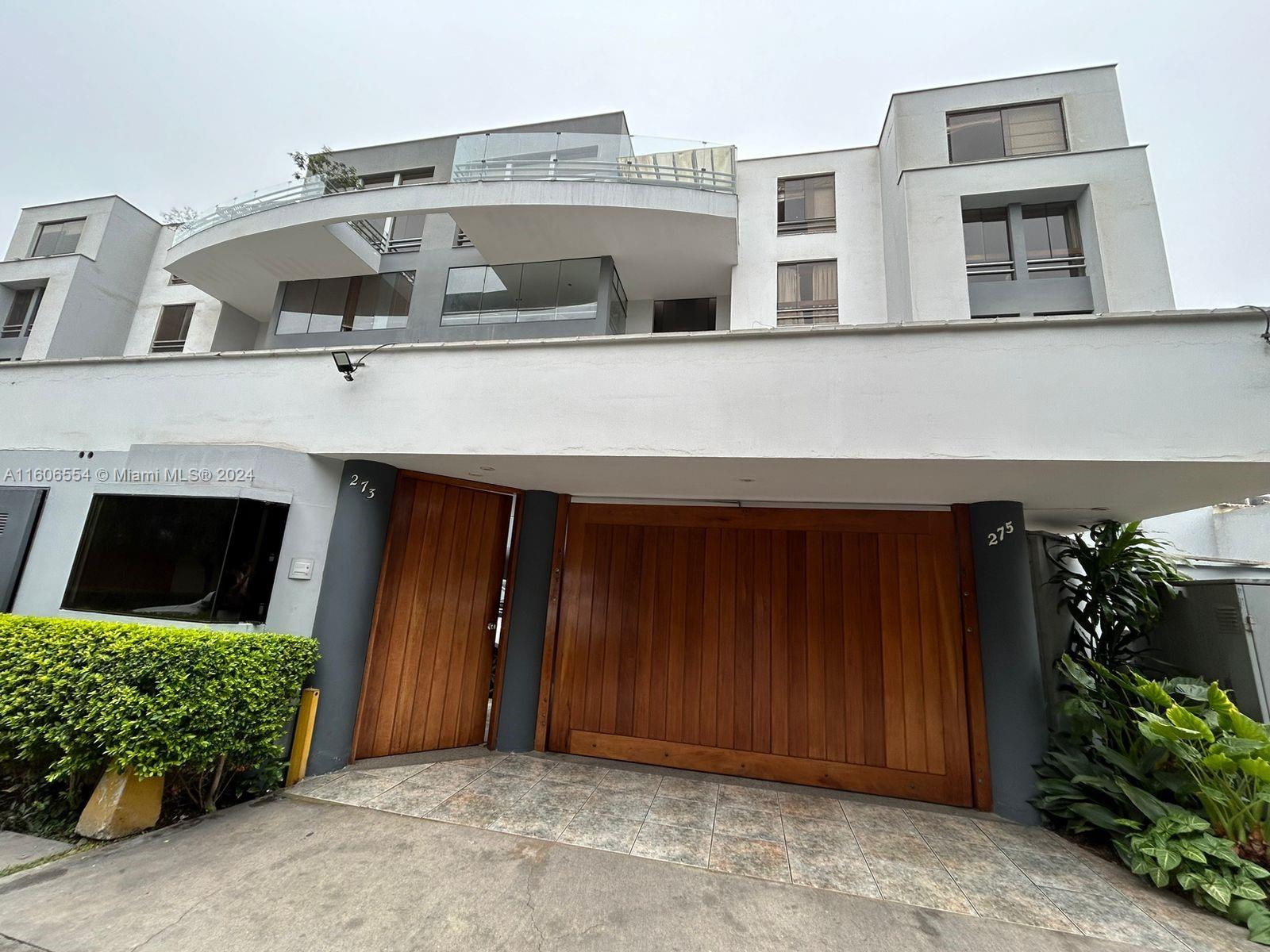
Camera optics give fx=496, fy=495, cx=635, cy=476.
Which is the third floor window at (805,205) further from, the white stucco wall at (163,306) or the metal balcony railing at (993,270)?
the white stucco wall at (163,306)

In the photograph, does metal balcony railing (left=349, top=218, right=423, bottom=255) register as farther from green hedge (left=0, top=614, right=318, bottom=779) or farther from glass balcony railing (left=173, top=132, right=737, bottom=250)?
green hedge (left=0, top=614, right=318, bottom=779)

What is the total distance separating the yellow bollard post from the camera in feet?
12.0

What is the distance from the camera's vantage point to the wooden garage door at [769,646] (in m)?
4.17

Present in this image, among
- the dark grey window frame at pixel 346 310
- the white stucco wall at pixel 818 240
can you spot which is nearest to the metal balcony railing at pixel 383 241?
the dark grey window frame at pixel 346 310

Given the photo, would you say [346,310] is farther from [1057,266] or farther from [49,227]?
[1057,266]

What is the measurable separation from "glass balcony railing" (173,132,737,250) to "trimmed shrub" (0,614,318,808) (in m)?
8.03

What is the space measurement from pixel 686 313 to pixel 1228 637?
854 cm

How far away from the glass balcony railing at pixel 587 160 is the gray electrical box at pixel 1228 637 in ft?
26.8

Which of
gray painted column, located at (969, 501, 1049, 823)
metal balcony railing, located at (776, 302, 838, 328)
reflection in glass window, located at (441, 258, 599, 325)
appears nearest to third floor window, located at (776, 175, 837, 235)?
metal balcony railing, located at (776, 302, 838, 328)

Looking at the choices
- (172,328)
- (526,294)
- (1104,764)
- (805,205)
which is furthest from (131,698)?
(172,328)

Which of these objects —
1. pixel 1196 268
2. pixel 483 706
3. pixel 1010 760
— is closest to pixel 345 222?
pixel 483 706

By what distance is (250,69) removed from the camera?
10.1m

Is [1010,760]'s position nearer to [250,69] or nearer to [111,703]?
[111,703]

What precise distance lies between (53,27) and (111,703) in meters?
11.2
